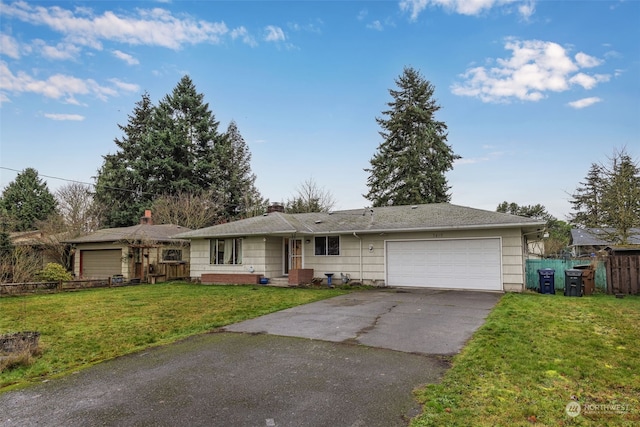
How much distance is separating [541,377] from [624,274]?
11.1 metres

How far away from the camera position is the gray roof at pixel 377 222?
43.4 ft

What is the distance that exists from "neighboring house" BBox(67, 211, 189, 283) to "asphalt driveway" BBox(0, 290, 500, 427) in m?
14.1

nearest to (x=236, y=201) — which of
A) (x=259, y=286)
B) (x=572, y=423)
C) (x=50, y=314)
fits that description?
(x=259, y=286)

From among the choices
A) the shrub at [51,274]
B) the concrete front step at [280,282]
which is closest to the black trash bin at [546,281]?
the concrete front step at [280,282]

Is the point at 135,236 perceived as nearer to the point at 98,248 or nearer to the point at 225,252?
the point at 98,248

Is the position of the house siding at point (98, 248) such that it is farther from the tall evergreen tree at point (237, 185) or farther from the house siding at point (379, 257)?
the tall evergreen tree at point (237, 185)

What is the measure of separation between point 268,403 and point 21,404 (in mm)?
2652

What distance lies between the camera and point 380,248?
15.4 m

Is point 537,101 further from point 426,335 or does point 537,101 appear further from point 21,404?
point 21,404

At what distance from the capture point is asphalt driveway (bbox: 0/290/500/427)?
3.46 metres

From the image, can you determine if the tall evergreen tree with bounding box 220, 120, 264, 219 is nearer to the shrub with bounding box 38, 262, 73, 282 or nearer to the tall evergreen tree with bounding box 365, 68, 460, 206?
the tall evergreen tree with bounding box 365, 68, 460, 206

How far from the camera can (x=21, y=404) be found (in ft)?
12.6

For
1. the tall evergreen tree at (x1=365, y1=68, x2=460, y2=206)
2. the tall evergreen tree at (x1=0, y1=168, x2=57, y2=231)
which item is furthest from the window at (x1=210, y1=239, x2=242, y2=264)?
the tall evergreen tree at (x1=0, y1=168, x2=57, y2=231)

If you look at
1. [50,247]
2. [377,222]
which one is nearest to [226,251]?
[377,222]
